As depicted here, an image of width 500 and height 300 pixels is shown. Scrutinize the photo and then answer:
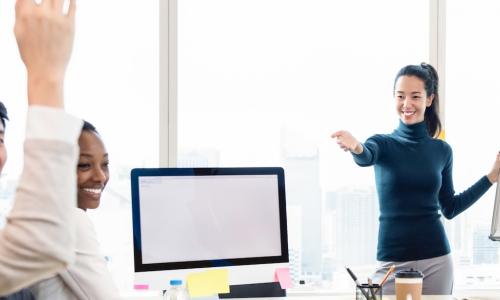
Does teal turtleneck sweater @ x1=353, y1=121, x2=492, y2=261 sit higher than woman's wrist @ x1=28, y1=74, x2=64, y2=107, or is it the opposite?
woman's wrist @ x1=28, y1=74, x2=64, y2=107

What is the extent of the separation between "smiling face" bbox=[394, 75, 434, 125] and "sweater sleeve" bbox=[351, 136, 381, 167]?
0.58 feet

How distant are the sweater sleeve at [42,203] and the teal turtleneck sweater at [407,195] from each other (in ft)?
7.48

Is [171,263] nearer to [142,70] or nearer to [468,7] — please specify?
[142,70]

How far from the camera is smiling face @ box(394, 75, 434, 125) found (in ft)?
9.44

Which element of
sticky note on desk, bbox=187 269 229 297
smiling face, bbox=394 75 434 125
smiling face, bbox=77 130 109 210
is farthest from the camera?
smiling face, bbox=394 75 434 125

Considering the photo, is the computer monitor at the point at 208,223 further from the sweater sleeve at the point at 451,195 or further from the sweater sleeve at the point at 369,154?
the sweater sleeve at the point at 451,195

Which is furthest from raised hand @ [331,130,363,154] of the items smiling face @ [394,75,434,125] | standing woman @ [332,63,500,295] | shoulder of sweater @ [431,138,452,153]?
shoulder of sweater @ [431,138,452,153]

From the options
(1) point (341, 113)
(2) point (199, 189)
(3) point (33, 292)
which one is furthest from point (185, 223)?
(1) point (341, 113)

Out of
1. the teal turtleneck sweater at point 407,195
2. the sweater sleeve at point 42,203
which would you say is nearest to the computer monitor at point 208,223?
the teal turtleneck sweater at point 407,195

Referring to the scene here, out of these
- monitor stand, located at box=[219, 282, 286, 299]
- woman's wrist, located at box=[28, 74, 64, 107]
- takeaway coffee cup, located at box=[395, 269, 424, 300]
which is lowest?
monitor stand, located at box=[219, 282, 286, 299]

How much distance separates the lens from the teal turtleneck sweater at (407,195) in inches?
109

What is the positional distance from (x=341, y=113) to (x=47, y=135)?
2.82 metres

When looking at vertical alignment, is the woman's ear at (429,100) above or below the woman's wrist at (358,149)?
above

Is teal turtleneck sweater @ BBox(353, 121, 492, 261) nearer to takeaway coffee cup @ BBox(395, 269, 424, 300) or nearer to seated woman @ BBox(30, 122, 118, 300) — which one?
takeaway coffee cup @ BBox(395, 269, 424, 300)
